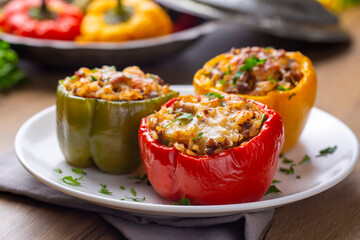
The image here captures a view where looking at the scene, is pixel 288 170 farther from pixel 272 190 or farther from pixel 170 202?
pixel 170 202

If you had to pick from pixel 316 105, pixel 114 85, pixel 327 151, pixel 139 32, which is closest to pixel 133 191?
pixel 114 85

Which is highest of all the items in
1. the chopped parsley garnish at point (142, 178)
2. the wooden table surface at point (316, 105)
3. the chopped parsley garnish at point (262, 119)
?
the chopped parsley garnish at point (262, 119)

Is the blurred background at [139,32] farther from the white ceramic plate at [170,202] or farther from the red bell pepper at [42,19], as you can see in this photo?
the white ceramic plate at [170,202]

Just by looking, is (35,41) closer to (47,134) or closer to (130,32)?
(130,32)

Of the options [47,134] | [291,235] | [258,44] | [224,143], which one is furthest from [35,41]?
[291,235]

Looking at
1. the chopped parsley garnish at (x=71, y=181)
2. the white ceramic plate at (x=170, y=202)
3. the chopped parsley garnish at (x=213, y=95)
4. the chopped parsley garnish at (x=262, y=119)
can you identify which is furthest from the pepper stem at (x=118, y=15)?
the chopped parsley garnish at (x=262, y=119)
